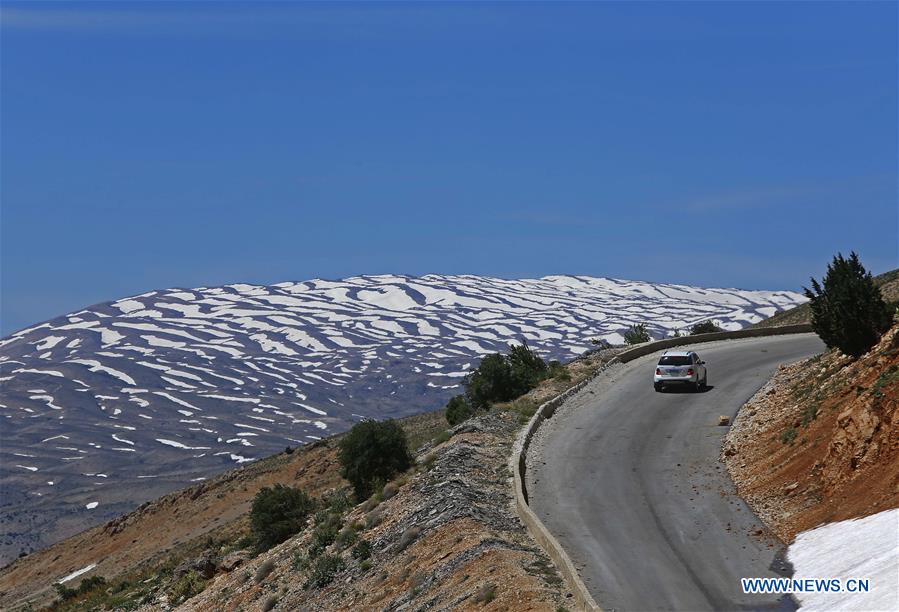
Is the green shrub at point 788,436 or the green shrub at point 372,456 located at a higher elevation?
the green shrub at point 372,456

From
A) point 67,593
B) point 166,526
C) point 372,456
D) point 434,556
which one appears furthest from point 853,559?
point 166,526

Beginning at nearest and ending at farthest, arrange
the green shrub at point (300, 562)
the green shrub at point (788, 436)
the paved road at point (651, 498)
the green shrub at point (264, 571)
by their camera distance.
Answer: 1. the paved road at point (651, 498)
2. the green shrub at point (788, 436)
3. the green shrub at point (300, 562)
4. the green shrub at point (264, 571)

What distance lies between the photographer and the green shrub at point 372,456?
126ft

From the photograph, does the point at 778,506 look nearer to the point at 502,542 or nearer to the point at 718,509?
the point at 718,509

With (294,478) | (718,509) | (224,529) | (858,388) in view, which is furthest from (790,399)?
(294,478)

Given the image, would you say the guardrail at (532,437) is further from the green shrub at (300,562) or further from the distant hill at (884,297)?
the green shrub at (300,562)

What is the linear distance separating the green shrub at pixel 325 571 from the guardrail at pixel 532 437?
5308 millimetres

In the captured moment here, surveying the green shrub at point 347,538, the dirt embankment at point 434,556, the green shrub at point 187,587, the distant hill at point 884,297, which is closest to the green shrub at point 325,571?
the dirt embankment at point 434,556

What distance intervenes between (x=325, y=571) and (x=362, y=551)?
1214mm

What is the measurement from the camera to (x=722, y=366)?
158 ft

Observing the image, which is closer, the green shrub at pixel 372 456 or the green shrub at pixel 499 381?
the green shrub at pixel 372 456

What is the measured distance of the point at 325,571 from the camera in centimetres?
2884

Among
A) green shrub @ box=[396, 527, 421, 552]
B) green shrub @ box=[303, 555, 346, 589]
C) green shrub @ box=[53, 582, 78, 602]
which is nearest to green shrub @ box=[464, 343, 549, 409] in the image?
green shrub @ box=[303, 555, 346, 589]

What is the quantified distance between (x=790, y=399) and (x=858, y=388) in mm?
6423
